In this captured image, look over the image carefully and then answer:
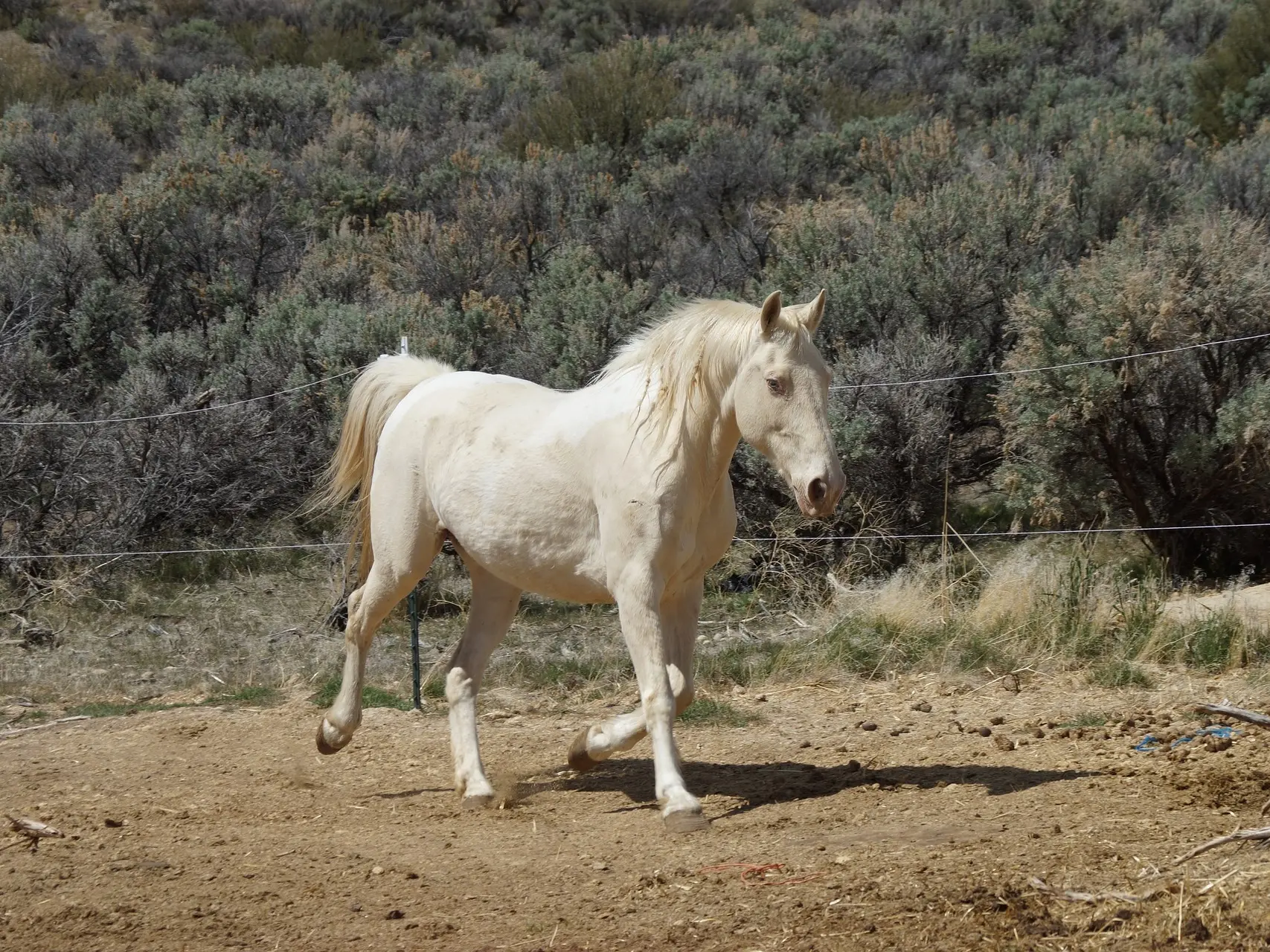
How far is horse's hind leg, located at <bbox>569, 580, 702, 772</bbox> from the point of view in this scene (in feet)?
19.2

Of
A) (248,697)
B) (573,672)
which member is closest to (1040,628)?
(573,672)

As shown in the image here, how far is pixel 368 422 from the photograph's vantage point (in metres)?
7.17

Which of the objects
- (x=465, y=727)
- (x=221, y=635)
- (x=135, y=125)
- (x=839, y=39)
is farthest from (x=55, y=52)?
(x=465, y=727)

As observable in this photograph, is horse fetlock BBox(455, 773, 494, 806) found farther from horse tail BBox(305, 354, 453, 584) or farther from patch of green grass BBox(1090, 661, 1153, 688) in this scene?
patch of green grass BBox(1090, 661, 1153, 688)

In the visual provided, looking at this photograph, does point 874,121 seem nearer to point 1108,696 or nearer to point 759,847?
point 1108,696

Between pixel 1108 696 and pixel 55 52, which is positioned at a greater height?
pixel 55 52

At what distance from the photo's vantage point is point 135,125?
24828 mm

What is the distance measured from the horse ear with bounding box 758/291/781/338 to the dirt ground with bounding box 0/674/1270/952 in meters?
1.95

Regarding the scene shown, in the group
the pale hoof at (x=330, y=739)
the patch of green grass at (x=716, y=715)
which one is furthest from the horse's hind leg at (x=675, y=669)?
the patch of green grass at (x=716, y=715)

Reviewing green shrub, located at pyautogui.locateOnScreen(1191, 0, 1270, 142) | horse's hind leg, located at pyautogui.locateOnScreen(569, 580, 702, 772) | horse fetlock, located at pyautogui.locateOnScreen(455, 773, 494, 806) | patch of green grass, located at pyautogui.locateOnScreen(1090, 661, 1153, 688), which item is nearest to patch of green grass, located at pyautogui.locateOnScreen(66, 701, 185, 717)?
horse fetlock, located at pyautogui.locateOnScreen(455, 773, 494, 806)

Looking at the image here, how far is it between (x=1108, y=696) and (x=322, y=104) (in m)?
22.0

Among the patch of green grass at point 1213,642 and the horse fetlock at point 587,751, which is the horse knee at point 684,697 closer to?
the horse fetlock at point 587,751

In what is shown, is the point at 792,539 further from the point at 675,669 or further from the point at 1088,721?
the point at 675,669

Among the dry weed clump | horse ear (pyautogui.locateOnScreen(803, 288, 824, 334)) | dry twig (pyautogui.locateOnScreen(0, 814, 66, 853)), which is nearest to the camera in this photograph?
dry twig (pyautogui.locateOnScreen(0, 814, 66, 853))
